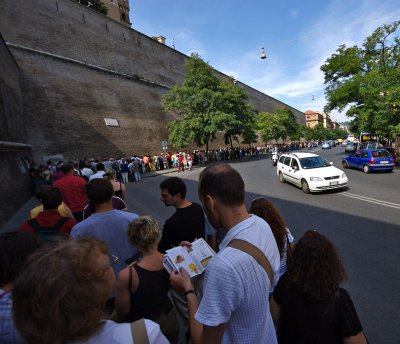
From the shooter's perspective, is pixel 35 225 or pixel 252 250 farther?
pixel 35 225

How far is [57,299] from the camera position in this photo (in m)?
1.14

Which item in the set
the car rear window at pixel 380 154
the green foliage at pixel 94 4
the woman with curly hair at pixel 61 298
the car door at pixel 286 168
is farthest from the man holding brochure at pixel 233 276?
the green foliage at pixel 94 4

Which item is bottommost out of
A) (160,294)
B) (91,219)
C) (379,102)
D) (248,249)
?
(160,294)

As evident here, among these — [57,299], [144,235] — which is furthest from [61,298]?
[144,235]

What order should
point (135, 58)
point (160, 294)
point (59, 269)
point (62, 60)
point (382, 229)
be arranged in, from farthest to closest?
point (135, 58) → point (62, 60) → point (382, 229) → point (160, 294) → point (59, 269)

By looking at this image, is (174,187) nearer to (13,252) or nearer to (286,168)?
(13,252)

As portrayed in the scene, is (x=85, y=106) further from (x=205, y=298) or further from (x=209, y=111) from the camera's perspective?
(x=205, y=298)

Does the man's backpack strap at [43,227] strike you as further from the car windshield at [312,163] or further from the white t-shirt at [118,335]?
the car windshield at [312,163]

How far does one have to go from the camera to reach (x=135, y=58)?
3709 cm

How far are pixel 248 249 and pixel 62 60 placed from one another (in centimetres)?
2955

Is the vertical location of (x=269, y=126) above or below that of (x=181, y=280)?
below

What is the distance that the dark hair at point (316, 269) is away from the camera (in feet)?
6.22

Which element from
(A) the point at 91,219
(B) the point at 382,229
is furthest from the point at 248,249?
(B) the point at 382,229

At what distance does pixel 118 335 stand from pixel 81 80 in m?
30.0
